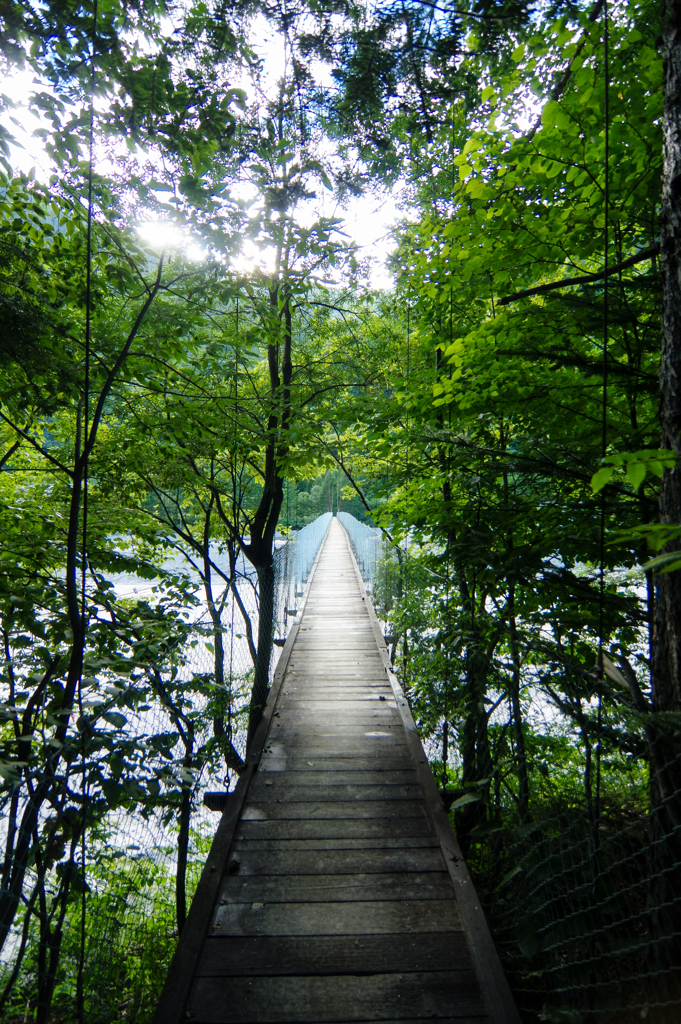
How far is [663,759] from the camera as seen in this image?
1.38 meters

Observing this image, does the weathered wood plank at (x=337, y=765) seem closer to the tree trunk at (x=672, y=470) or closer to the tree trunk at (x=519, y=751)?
the tree trunk at (x=519, y=751)

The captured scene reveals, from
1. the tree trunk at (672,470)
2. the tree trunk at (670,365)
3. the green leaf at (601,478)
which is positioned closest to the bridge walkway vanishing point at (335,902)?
the tree trunk at (672,470)

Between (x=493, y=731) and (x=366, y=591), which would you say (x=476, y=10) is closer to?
(x=493, y=731)

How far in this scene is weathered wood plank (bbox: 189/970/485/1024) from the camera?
1481 millimetres

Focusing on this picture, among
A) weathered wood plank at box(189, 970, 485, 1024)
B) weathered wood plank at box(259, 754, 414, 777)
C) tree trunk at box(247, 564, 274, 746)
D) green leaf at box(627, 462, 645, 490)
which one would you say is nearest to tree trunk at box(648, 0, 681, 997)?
green leaf at box(627, 462, 645, 490)

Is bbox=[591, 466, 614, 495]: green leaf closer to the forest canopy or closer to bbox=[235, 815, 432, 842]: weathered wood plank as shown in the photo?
the forest canopy

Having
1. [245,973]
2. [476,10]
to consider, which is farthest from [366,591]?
[476,10]

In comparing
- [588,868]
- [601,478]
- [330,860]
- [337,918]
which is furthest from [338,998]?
[601,478]

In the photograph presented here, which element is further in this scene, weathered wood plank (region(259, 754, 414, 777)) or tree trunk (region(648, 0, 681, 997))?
weathered wood plank (region(259, 754, 414, 777))

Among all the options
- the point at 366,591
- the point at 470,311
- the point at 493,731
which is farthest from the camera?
the point at 366,591

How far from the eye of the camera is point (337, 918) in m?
1.83

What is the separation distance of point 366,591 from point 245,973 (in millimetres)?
6847

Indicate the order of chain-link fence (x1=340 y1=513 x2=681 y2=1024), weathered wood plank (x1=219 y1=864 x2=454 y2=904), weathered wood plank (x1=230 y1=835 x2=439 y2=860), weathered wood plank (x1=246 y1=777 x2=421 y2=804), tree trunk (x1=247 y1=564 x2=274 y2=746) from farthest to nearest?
1. tree trunk (x1=247 y1=564 x2=274 y2=746)
2. weathered wood plank (x1=246 y1=777 x2=421 y2=804)
3. weathered wood plank (x1=230 y1=835 x2=439 y2=860)
4. weathered wood plank (x1=219 y1=864 x2=454 y2=904)
5. chain-link fence (x1=340 y1=513 x2=681 y2=1024)

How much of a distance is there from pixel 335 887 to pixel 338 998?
1.51ft
